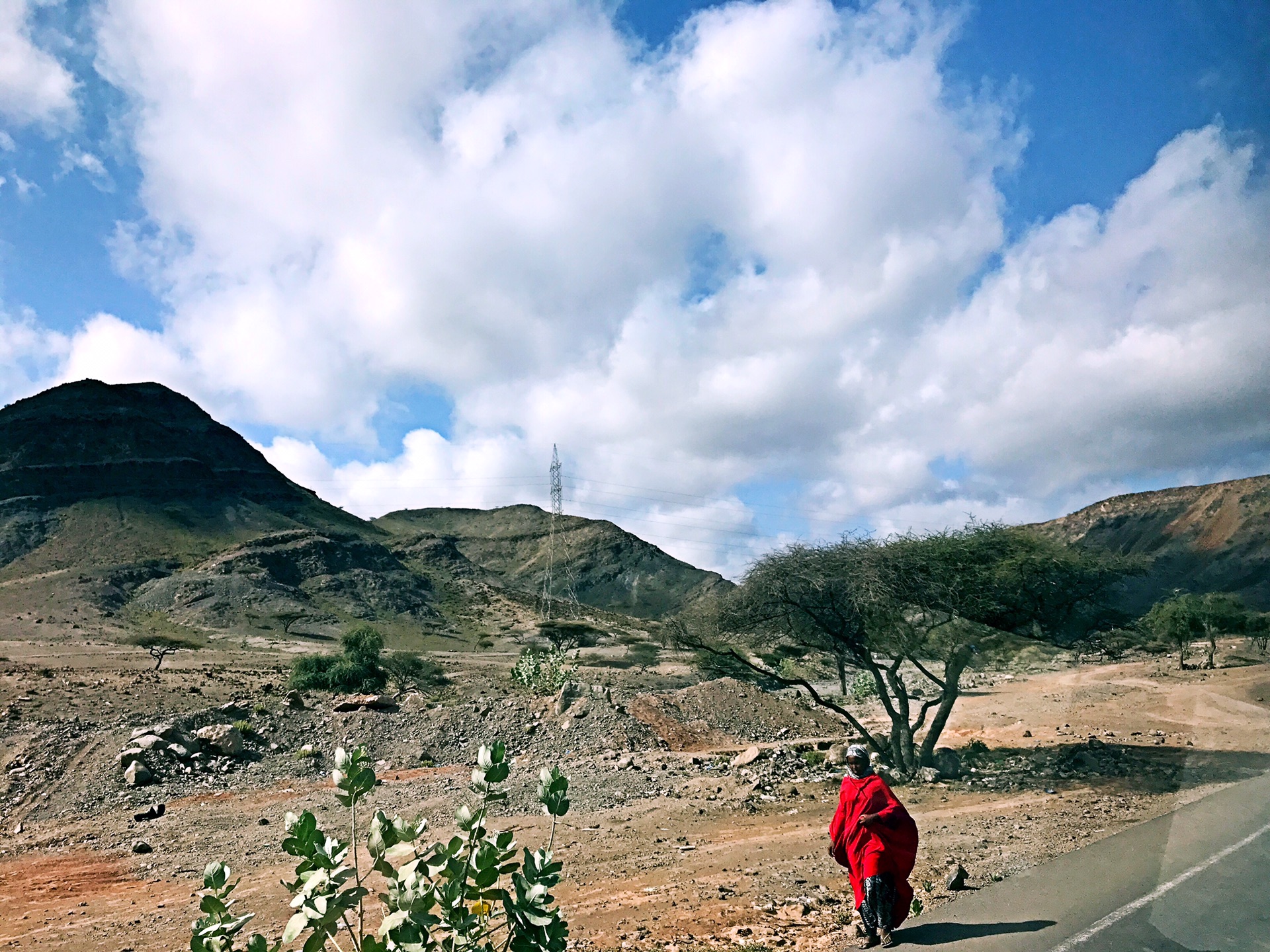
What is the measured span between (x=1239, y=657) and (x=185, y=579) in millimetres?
85504

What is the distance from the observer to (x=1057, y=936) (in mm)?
5605

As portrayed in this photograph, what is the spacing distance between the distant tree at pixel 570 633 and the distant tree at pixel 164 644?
27129mm

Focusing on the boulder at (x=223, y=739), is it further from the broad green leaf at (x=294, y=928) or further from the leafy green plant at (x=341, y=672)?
the broad green leaf at (x=294, y=928)

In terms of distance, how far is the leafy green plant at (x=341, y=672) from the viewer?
32.1 meters

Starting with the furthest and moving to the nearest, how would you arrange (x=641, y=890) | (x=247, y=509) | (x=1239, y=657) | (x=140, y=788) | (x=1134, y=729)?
(x=247, y=509)
(x=1239, y=657)
(x=1134, y=729)
(x=140, y=788)
(x=641, y=890)

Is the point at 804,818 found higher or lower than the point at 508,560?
lower

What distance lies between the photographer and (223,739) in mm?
19203

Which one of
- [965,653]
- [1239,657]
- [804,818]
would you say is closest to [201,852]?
[804,818]

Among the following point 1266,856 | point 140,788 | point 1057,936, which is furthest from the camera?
point 140,788

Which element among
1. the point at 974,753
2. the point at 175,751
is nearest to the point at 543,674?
the point at 175,751

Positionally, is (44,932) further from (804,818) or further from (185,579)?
(185,579)

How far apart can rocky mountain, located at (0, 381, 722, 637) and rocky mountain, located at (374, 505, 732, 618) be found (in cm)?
60

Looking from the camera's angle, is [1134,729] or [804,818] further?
[1134,729]

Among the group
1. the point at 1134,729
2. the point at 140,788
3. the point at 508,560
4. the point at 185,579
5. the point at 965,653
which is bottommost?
the point at 1134,729
